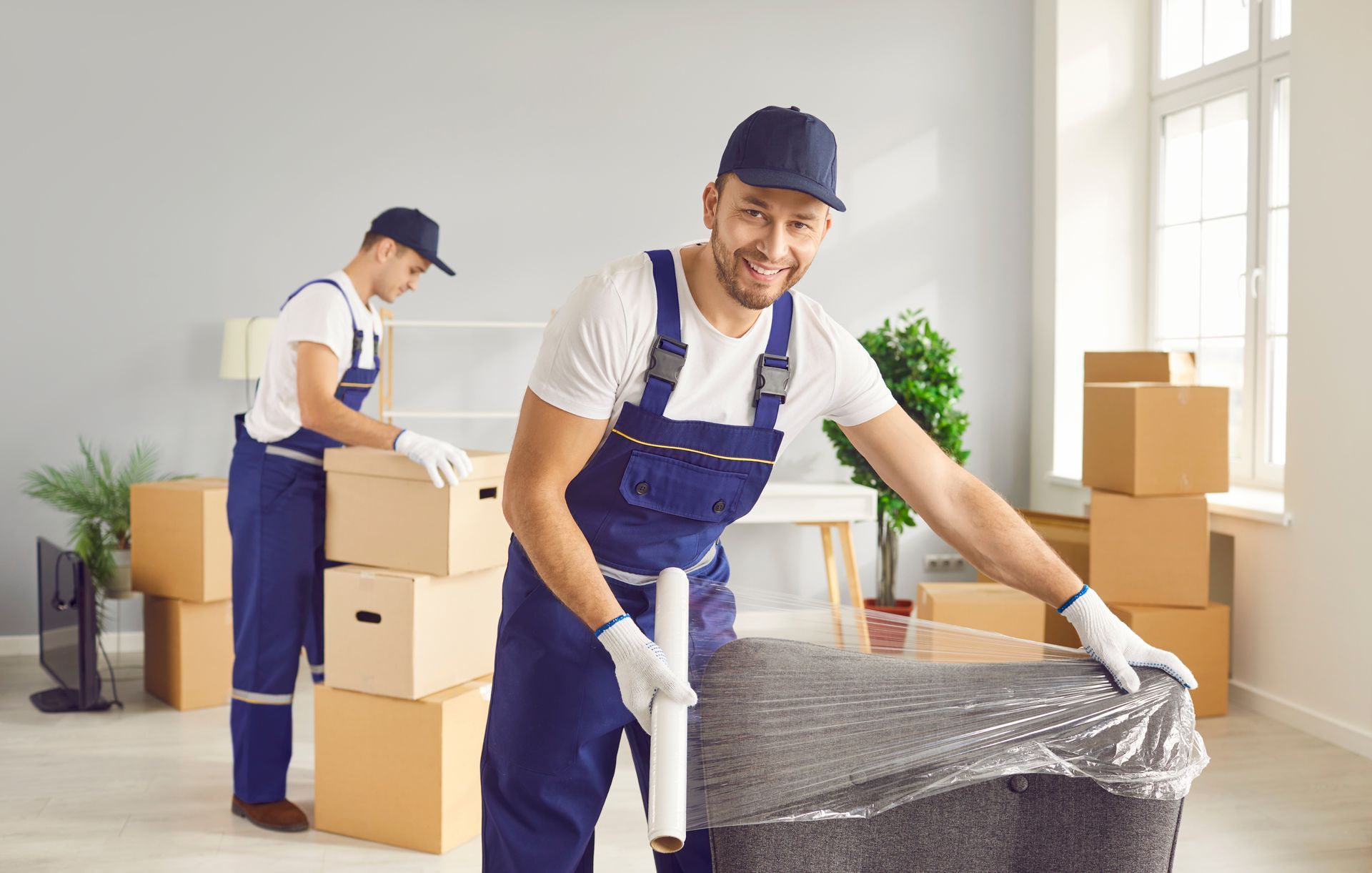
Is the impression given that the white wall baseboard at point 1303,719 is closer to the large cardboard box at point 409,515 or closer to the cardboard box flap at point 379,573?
the large cardboard box at point 409,515

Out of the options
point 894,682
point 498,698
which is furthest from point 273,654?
point 894,682

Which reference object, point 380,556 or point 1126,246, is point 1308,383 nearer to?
point 1126,246

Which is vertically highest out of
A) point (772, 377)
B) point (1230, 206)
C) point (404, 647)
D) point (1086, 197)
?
point (1086, 197)

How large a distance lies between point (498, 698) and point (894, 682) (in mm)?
595

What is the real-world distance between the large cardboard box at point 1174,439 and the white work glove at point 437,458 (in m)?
2.13

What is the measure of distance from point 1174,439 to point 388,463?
2405mm

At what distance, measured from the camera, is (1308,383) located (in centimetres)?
327

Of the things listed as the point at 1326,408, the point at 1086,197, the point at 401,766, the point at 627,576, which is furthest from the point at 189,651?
the point at 1086,197

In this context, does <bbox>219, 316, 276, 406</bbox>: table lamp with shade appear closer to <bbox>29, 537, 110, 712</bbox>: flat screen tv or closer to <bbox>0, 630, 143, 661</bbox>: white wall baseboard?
<bbox>29, 537, 110, 712</bbox>: flat screen tv

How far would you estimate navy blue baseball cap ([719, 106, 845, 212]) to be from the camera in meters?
1.30

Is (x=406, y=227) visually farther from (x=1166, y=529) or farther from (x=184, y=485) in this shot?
(x=1166, y=529)

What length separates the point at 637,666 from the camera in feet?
3.75

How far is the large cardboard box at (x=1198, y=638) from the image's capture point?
11.0ft

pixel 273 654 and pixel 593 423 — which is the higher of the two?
pixel 593 423
